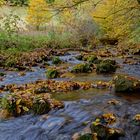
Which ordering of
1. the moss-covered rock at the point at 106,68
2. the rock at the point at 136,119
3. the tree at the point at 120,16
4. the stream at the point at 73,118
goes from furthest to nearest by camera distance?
the tree at the point at 120,16 < the moss-covered rock at the point at 106,68 < the rock at the point at 136,119 < the stream at the point at 73,118

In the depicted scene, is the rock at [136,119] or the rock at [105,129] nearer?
the rock at [105,129]

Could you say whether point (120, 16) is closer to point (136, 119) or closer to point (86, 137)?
point (136, 119)

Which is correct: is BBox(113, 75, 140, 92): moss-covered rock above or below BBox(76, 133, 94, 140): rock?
above

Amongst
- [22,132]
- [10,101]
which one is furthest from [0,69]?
[22,132]

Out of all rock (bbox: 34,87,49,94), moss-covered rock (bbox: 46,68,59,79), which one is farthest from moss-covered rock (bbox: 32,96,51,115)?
moss-covered rock (bbox: 46,68,59,79)

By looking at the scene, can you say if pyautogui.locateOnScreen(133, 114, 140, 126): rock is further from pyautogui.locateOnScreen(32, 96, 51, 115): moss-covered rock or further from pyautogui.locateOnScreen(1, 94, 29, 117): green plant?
pyautogui.locateOnScreen(1, 94, 29, 117): green plant

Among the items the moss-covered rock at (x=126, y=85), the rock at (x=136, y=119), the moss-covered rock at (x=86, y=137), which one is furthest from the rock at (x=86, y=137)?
the moss-covered rock at (x=126, y=85)

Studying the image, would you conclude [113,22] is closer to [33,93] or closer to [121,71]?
[121,71]

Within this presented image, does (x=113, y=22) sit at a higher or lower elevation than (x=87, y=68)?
higher

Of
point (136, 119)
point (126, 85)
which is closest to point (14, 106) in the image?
point (136, 119)

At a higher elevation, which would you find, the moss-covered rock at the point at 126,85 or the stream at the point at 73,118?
the moss-covered rock at the point at 126,85

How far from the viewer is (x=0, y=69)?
14.9 meters

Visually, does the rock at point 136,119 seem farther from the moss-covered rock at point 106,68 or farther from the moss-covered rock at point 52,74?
the moss-covered rock at point 106,68

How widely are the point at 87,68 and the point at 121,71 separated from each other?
119cm
